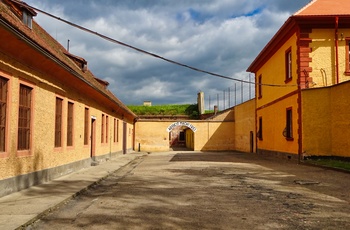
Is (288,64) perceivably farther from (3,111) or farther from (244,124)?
(3,111)

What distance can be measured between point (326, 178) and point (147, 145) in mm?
24905

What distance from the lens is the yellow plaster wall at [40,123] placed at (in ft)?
26.7

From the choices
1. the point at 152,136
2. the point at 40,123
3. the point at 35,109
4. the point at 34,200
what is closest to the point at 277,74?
the point at 40,123

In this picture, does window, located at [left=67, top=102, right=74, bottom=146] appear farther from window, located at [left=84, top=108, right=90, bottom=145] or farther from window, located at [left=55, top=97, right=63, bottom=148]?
window, located at [left=84, top=108, right=90, bottom=145]

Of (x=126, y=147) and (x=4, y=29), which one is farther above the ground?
(x=4, y=29)

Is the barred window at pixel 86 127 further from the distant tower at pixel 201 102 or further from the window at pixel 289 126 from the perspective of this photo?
the distant tower at pixel 201 102

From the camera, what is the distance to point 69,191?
888 cm

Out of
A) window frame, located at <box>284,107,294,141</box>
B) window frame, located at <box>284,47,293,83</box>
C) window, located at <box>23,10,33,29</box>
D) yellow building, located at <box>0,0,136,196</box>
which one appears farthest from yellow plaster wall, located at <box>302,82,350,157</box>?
window, located at <box>23,10,33,29</box>

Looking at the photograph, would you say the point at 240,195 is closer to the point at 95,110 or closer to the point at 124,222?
the point at 124,222

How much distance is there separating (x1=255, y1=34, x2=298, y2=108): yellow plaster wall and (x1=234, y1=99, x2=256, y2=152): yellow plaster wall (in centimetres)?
322

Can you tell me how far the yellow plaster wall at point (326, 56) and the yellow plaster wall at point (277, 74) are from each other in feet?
2.83

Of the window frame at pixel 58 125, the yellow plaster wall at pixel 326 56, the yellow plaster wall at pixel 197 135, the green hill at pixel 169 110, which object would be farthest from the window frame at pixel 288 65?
the green hill at pixel 169 110

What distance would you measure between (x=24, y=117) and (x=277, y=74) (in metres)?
15.5

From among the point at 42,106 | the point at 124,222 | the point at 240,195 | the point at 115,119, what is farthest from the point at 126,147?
the point at 124,222
